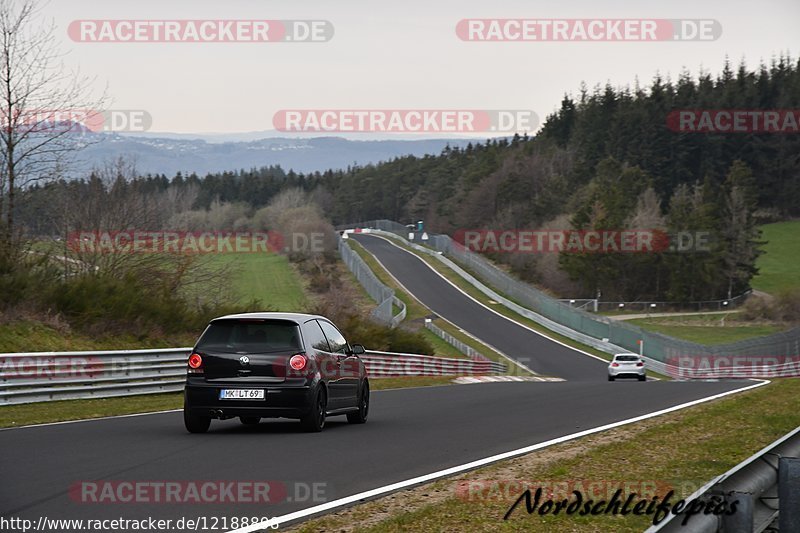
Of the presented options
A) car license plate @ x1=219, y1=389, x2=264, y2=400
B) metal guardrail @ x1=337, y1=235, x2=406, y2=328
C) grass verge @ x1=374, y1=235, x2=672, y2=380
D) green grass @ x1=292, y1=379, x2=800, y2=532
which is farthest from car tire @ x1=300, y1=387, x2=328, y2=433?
grass verge @ x1=374, y1=235, x2=672, y2=380

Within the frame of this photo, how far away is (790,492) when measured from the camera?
660 cm

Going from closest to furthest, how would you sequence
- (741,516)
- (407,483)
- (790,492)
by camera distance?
(741,516), (790,492), (407,483)

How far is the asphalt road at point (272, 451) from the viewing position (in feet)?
27.5

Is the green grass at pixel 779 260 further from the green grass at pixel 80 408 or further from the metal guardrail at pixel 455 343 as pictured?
the green grass at pixel 80 408

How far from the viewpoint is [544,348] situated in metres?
63.9

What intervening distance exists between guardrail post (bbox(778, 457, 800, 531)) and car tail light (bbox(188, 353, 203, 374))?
8810 millimetres

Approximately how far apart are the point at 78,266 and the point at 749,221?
9502 cm

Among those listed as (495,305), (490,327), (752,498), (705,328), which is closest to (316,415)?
(752,498)

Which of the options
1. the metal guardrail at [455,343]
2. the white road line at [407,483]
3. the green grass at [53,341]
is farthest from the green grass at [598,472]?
the metal guardrail at [455,343]

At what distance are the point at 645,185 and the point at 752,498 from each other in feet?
413

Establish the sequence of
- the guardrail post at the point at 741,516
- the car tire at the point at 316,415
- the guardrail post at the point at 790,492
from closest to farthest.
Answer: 1. the guardrail post at the point at 741,516
2. the guardrail post at the point at 790,492
3. the car tire at the point at 316,415

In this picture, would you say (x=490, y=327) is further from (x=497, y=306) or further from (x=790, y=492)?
(x=790, y=492)

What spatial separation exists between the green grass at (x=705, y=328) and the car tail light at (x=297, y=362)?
6571 cm

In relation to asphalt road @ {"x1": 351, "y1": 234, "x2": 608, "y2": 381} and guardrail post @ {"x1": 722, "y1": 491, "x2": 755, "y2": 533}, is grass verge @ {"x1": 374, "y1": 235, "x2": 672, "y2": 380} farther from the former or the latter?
guardrail post @ {"x1": 722, "y1": 491, "x2": 755, "y2": 533}
